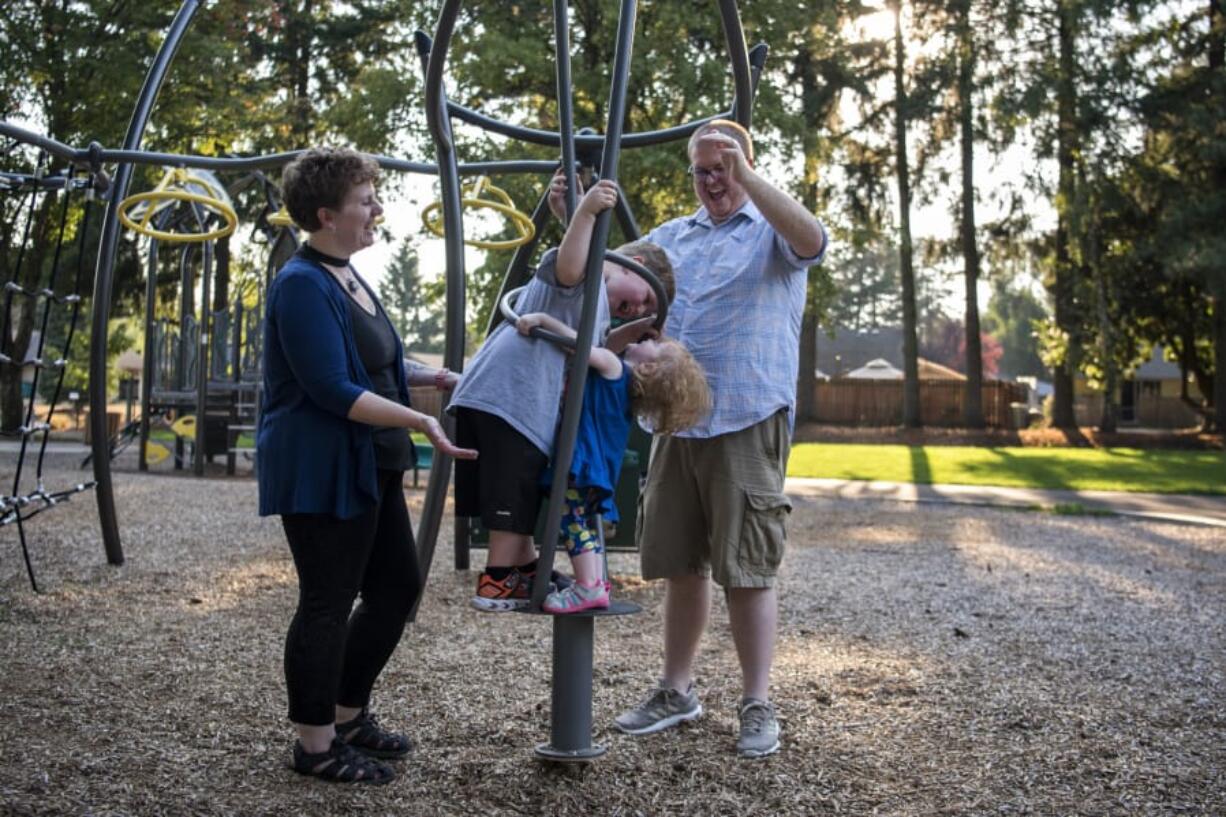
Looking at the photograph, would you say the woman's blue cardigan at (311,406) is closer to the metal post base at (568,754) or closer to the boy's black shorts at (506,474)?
the boy's black shorts at (506,474)

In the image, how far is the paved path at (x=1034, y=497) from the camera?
11.9 metres

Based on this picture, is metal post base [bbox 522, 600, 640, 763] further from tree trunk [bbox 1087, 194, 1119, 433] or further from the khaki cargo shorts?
tree trunk [bbox 1087, 194, 1119, 433]

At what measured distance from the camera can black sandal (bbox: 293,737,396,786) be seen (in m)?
2.98

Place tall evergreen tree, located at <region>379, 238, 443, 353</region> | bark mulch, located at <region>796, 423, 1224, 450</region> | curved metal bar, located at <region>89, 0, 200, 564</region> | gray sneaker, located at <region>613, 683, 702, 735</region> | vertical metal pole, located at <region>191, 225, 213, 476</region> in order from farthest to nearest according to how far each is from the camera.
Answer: tall evergreen tree, located at <region>379, 238, 443, 353</region> < bark mulch, located at <region>796, 423, 1224, 450</region> < vertical metal pole, located at <region>191, 225, 213, 476</region> < curved metal bar, located at <region>89, 0, 200, 564</region> < gray sneaker, located at <region>613, 683, 702, 735</region>

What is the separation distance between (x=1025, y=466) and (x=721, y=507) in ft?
56.4

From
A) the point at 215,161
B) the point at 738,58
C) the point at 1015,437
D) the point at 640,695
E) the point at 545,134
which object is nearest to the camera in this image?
the point at 738,58

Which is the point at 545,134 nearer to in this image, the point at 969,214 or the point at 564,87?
the point at 564,87

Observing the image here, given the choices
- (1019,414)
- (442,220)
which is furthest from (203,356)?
(1019,414)

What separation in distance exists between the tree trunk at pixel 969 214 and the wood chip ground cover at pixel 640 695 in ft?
69.8

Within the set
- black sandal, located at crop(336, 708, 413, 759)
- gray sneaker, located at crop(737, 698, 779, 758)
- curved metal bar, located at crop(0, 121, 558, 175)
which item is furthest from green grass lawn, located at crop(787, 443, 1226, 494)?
black sandal, located at crop(336, 708, 413, 759)

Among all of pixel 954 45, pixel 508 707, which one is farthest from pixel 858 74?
pixel 508 707

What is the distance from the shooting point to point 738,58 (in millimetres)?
3469

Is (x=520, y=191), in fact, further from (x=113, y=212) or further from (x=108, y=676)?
(x=108, y=676)

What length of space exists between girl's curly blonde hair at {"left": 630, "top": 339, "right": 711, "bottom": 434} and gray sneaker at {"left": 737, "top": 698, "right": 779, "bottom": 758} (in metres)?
0.90
